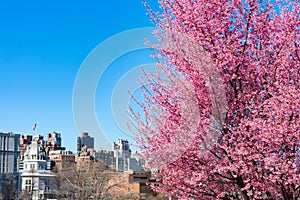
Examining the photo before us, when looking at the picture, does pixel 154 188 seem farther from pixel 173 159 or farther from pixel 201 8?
pixel 201 8

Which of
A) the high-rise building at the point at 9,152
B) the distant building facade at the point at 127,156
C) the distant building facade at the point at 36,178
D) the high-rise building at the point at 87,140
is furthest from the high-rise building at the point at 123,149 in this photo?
the high-rise building at the point at 9,152

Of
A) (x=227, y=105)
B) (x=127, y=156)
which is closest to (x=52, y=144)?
(x=127, y=156)

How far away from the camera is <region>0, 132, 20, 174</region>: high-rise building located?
13375 cm

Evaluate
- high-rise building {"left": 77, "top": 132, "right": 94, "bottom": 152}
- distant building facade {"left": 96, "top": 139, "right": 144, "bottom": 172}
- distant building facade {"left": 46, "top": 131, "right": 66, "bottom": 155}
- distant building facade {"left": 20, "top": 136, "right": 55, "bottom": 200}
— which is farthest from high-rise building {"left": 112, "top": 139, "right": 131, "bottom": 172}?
distant building facade {"left": 46, "top": 131, "right": 66, "bottom": 155}

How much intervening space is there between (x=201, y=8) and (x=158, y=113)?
1.61 meters

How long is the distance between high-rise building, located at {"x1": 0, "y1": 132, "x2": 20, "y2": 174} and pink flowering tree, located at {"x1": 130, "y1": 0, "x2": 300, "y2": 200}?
434 feet

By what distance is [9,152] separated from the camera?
13738cm

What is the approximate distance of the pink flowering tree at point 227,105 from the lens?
5.68m

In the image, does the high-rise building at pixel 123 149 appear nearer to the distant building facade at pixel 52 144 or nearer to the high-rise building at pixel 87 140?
the high-rise building at pixel 87 140

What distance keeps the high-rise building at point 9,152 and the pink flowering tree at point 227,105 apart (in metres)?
132

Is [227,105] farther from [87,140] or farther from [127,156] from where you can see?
[87,140]

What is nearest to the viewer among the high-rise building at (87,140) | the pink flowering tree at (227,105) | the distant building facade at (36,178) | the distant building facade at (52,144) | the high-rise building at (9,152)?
the pink flowering tree at (227,105)

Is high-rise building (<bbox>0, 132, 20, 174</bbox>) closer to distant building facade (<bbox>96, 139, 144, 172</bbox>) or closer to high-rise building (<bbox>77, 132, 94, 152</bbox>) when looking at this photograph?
high-rise building (<bbox>77, 132, 94, 152</bbox>)

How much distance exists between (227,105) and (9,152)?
455ft
